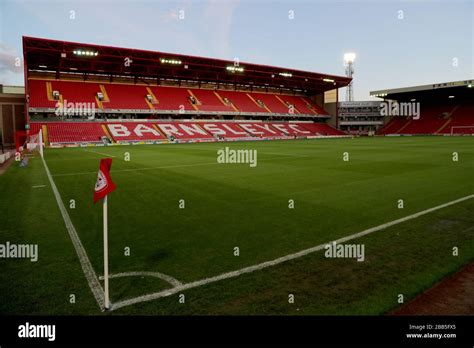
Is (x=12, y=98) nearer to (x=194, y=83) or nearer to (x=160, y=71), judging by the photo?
(x=160, y=71)

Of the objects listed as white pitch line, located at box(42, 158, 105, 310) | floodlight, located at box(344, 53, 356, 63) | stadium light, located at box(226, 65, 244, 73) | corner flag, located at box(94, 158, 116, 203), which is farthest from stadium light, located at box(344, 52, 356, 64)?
corner flag, located at box(94, 158, 116, 203)

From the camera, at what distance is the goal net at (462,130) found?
6188cm

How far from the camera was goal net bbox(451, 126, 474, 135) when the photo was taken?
61.9 m

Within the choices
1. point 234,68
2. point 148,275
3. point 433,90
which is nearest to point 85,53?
point 234,68

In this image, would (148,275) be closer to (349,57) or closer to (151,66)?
(151,66)

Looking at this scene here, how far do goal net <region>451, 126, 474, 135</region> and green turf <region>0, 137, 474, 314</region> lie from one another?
6198 centimetres

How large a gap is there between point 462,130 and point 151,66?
6178cm

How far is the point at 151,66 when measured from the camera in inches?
2132

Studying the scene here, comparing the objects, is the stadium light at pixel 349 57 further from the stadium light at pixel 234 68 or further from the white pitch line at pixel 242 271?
the white pitch line at pixel 242 271

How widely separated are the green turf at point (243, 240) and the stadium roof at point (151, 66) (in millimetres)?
38735

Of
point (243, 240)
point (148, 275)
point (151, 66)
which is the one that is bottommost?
point (148, 275)

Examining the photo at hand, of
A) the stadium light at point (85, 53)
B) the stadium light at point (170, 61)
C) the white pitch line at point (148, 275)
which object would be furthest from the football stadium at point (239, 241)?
the stadium light at point (170, 61)
